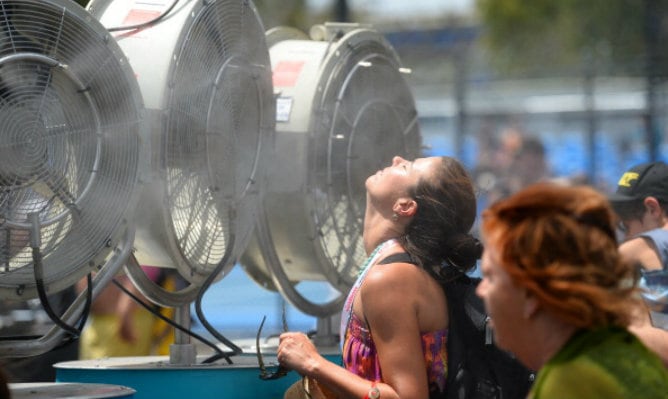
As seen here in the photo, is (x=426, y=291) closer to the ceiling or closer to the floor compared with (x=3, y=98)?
closer to the floor

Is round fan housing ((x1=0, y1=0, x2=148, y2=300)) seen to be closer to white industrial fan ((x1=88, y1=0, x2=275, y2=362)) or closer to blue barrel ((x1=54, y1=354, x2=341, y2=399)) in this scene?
white industrial fan ((x1=88, y1=0, x2=275, y2=362))

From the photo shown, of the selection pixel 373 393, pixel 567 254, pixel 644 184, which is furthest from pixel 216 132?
pixel 567 254

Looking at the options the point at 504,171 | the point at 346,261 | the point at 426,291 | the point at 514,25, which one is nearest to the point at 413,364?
the point at 426,291

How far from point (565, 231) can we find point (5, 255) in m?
1.60

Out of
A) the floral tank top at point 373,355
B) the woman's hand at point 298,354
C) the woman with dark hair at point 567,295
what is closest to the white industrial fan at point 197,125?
the woman's hand at point 298,354

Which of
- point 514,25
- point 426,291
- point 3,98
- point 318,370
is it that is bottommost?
point 318,370

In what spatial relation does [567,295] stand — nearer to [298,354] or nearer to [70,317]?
[298,354]

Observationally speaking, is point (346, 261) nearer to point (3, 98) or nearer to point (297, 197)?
point (297, 197)

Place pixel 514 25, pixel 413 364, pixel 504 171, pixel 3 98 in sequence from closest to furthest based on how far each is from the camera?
pixel 3 98, pixel 413 364, pixel 504 171, pixel 514 25

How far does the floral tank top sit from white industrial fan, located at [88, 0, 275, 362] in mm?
651

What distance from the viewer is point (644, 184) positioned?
4.84 metres

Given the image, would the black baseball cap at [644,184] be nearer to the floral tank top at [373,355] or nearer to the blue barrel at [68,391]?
the floral tank top at [373,355]

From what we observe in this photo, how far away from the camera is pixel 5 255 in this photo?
10.0 feet

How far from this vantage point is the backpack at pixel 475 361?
3.38 m
